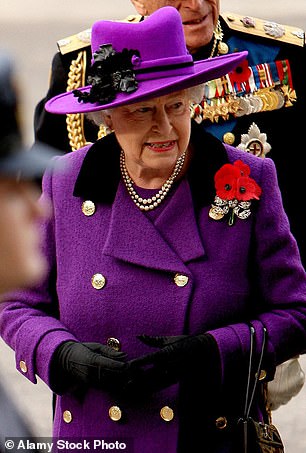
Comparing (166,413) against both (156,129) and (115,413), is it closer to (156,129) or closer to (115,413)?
(115,413)

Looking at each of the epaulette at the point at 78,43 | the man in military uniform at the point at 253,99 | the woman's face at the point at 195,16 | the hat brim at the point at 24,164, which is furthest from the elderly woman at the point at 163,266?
the hat brim at the point at 24,164

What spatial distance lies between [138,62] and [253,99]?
108 cm

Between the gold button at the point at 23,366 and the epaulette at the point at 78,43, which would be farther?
the epaulette at the point at 78,43

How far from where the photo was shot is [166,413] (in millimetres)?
4059

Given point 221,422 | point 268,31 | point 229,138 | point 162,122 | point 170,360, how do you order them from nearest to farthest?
point 170,360 < point 162,122 < point 221,422 < point 229,138 < point 268,31

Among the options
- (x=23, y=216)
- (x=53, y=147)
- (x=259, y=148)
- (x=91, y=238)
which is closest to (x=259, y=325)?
(x=91, y=238)

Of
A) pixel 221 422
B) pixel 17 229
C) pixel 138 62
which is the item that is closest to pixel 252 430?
pixel 221 422

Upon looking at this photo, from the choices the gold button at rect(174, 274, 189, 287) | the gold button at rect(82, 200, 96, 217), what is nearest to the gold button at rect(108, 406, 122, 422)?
the gold button at rect(174, 274, 189, 287)

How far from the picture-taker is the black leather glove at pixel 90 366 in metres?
3.87

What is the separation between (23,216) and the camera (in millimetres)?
2436

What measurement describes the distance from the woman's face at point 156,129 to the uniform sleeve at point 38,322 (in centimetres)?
33

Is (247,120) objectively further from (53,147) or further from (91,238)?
(91,238)
